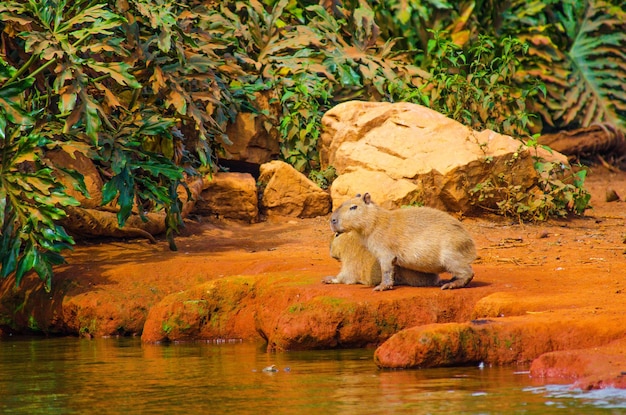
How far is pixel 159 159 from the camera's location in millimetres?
10547

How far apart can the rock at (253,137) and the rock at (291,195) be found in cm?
104

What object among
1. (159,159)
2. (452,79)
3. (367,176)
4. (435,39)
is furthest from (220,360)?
(435,39)

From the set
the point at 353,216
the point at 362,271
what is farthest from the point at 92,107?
the point at 362,271

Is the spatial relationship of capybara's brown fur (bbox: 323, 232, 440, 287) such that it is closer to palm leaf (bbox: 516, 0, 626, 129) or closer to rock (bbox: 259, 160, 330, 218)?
rock (bbox: 259, 160, 330, 218)

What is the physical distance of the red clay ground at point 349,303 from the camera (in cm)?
671

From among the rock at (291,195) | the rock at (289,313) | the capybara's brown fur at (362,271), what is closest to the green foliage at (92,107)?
the rock at (291,195)

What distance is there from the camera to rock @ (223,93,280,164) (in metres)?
14.8

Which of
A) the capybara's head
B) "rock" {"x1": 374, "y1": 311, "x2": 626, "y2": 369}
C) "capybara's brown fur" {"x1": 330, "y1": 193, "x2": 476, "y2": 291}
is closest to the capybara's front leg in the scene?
"capybara's brown fur" {"x1": 330, "y1": 193, "x2": 476, "y2": 291}

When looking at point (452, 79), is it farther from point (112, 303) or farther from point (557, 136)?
point (112, 303)

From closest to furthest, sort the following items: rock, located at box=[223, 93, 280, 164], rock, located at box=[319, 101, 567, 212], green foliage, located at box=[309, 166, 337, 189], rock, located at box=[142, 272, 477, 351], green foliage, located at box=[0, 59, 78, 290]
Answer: rock, located at box=[142, 272, 477, 351]
green foliage, located at box=[0, 59, 78, 290]
rock, located at box=[319, 101, 567, 212]
green foliage, located at box=[309, 166, 337, 189]
rock, located at box=[223, 93, 280, 164]

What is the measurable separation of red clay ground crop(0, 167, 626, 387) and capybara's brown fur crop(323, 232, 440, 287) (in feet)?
0.74

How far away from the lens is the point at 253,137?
48.8 ft

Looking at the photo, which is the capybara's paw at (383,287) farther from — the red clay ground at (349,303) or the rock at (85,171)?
the rock at (85,171)

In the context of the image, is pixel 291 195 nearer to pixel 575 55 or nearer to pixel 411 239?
pixel 411 239
